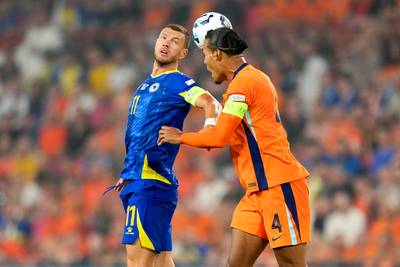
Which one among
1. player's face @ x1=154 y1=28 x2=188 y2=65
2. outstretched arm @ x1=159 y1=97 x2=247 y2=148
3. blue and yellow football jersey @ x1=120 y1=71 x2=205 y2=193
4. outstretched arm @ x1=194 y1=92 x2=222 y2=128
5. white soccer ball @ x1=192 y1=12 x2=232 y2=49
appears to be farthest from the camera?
player's face @ x1=154 y1=28 x2=188 y2=65

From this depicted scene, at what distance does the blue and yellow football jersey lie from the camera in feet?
23.5

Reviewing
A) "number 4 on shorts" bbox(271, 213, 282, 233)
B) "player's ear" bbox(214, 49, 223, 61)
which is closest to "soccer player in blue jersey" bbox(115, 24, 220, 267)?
"player's ear" bbox(214, 49, 223, 61)

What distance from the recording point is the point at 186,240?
42.8 feet

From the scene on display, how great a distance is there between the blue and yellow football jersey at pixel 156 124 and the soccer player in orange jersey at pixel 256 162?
0.60ft

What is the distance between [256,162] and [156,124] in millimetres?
840

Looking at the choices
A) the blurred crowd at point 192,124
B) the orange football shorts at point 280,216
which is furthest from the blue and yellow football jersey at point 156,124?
the blurred crowd at point 192,124

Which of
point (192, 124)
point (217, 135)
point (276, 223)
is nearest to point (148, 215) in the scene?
point (217, 135)

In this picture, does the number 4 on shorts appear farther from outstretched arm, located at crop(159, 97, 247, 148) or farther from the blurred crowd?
the blurred crowd

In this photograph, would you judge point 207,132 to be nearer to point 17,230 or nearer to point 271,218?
point 271,218

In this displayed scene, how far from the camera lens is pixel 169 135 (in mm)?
6953

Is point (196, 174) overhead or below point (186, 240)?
overhead

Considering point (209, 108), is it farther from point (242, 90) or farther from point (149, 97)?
point (149, 97)

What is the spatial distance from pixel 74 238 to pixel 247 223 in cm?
744

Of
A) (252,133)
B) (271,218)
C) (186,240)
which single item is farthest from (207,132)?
(186,240)
